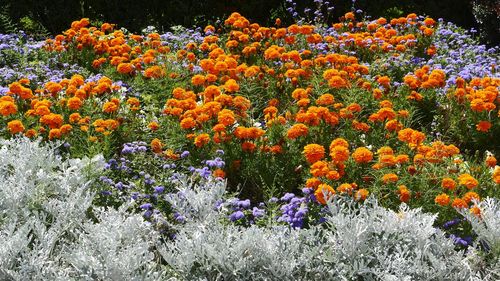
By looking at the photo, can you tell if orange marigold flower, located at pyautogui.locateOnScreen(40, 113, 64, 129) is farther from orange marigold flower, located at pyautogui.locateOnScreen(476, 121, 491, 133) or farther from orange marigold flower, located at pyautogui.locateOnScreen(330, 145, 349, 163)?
orange marigold flower, located at pyautogui.locateOnScreen(476, 121, 491, 133)

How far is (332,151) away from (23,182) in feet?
5.24

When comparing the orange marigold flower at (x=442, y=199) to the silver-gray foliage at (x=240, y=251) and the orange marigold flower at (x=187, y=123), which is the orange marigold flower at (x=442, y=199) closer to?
the silver-gray foliage at (x=240, y=251)

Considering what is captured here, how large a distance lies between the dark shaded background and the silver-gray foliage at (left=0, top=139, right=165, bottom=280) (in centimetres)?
468

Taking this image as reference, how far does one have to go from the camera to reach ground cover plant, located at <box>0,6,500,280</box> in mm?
2867

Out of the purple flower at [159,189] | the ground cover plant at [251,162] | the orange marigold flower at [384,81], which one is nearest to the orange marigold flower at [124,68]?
the ground cover plant at [251,162]

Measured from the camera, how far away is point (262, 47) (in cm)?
637

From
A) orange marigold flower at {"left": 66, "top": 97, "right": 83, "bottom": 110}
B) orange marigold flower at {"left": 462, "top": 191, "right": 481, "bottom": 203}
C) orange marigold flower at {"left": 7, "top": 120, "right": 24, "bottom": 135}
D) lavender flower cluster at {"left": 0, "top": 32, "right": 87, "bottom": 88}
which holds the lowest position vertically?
lavender flower cluster at {"left": 0, "top": 32, "right": 87, "bottom": 88}

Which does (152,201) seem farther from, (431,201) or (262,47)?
(262,47)

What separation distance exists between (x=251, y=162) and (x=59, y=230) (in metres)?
1.38

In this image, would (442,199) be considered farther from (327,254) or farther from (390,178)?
(327,254)

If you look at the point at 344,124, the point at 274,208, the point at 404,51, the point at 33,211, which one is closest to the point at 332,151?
the point at 274,208

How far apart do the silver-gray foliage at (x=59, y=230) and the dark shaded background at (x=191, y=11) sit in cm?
468

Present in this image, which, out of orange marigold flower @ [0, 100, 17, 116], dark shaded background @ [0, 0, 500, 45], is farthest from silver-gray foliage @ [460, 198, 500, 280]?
dark shaded background @ [0, 0, 500, 45]

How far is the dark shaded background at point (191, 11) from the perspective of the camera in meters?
8.27
